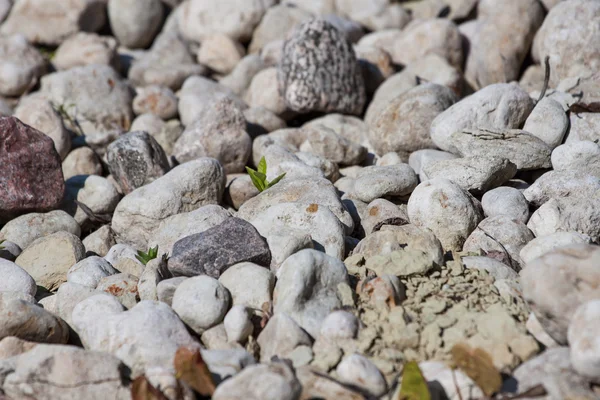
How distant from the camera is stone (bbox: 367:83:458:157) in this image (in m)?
5.34

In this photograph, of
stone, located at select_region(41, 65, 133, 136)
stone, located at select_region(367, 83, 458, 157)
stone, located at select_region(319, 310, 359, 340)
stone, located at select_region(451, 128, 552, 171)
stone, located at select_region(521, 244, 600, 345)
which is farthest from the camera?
stone, located at select_region(41, 65, 133, 136)

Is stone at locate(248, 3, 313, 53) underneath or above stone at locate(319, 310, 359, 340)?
above

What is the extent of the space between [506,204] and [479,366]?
155 centimetres

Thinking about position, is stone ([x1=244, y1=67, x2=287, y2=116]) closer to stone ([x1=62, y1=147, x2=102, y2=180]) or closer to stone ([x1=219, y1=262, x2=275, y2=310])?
stone ([x1=62, y1=147, x2=102, y2=180])

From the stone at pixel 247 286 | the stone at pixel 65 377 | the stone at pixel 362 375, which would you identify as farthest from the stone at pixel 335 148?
the stone at pixel 65 377

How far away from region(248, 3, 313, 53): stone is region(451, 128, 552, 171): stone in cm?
345

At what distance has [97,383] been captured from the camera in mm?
3053

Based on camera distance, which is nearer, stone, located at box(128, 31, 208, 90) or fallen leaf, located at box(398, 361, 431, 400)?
fallen leaf, located at box(398, 361, 431, 400)

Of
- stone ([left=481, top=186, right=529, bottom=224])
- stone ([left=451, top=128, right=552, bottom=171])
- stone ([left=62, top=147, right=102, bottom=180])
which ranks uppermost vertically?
stone ([left=451, top=128, right=552, bottom=171])

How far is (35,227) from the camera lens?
4844mm

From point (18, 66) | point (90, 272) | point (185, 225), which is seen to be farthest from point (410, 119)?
point (18, 66)

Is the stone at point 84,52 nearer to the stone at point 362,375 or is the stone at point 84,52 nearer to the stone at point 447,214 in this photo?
the stone at point 447,214

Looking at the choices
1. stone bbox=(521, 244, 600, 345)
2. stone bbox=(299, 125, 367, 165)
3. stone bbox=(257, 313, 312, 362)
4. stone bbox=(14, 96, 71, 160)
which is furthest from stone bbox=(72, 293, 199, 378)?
stone bbox=(14, 96, 71, 160)

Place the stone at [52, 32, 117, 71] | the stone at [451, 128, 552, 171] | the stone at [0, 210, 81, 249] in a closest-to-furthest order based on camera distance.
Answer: the stone at [451, 128, 552, 171] < the stone at [0, 210, 81, 249] < the stone at [52, 32, 117, 71]
